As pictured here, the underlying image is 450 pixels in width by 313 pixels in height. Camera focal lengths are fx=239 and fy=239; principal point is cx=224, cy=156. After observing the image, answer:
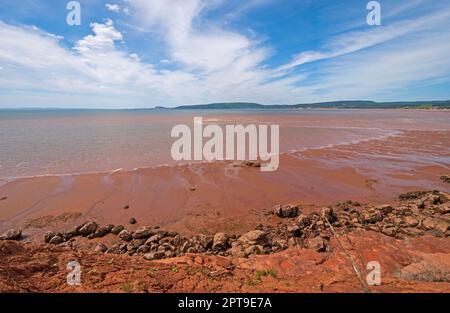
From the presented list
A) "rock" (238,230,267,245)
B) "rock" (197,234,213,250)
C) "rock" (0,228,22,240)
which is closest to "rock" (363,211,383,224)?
"rock" (238,230,267,245)

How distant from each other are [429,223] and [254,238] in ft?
20.6

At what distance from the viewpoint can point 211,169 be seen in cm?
1628

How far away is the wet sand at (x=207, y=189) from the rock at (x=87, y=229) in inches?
37.5

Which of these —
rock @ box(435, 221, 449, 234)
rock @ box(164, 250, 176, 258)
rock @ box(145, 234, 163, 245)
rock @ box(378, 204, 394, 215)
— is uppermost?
rock @ box(378, 204, 394, 215)

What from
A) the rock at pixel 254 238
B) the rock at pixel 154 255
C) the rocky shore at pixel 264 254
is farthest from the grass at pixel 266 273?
the rock at pixel 154 255

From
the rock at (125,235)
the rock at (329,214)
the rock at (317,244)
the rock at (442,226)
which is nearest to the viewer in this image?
the rock at (317,244)

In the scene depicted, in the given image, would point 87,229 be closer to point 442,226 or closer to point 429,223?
point 429,223

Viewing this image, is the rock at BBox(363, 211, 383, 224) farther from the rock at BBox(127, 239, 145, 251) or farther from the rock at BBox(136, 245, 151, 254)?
the rock at BBox(127, 239, 145, 251)

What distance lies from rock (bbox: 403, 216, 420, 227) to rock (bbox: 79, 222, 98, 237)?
1139cm

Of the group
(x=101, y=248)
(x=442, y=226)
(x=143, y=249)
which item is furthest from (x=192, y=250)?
(x=442, y=226)

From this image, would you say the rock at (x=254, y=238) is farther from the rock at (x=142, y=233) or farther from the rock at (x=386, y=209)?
the rock at (x=386, y=209)

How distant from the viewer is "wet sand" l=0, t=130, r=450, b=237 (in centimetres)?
1015

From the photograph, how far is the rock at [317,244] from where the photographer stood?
7457 mm

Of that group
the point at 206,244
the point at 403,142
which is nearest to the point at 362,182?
the point at 206,244
